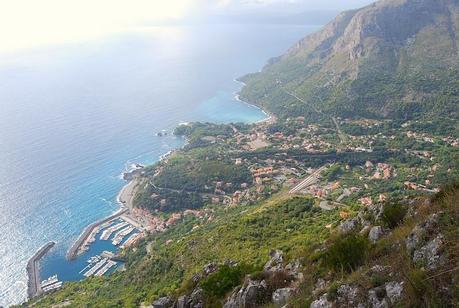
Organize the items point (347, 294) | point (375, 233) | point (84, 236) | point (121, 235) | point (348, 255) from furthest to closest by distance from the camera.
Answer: point (121, 235)
point (84, 236)
point (375, 233)
point (348, 255)
point (347, 294)

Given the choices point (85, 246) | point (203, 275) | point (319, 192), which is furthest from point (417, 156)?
point (203, 275)

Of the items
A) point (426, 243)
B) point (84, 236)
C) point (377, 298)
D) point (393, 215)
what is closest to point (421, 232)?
point (426, 243)

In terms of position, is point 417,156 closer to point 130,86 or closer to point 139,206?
point 139,206

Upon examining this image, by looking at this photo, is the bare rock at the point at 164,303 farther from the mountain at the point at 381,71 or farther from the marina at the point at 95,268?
the mountain at the point at 381,71

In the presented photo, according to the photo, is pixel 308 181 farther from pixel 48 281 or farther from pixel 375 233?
pixel 375 233

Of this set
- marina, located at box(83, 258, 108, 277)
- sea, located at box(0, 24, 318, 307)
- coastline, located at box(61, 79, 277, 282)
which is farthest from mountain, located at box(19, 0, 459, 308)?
sea, located at box(0, 24, 318, 307)

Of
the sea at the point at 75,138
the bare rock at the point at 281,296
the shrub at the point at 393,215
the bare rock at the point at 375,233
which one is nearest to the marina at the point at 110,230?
the sea at the point at 75,138

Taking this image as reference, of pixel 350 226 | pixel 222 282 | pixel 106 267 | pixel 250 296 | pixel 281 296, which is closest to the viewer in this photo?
pixel 281 296

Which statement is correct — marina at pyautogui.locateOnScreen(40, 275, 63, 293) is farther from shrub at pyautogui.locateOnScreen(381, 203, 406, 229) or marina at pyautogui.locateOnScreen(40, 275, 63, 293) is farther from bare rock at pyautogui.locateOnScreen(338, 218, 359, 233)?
shrub at pyautogui.locateOnScreen(381, 203, 406, 229)
